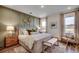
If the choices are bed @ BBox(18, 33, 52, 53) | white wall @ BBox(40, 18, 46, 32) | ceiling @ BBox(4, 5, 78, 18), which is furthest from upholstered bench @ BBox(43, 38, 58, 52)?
ceiling @ BBox(4, 5, 78, 18)

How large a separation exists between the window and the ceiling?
0.61 feet

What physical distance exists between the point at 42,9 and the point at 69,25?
35.7 inches

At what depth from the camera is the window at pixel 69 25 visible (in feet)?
5.80

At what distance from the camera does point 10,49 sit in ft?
5.58

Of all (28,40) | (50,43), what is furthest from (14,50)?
(50,43)

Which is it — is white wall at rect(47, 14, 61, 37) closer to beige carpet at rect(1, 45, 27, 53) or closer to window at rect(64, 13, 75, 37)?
window at rect(64, 13, 75, 37)

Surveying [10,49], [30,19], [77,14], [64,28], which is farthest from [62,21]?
[10,49]

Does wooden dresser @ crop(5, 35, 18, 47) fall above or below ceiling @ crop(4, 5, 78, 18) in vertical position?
below

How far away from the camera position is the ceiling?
5.53ft

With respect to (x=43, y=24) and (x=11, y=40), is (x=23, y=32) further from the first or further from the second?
(x=43, y=24)

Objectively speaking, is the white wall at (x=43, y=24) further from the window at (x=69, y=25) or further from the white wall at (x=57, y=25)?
the window at (x=69, y=25)
